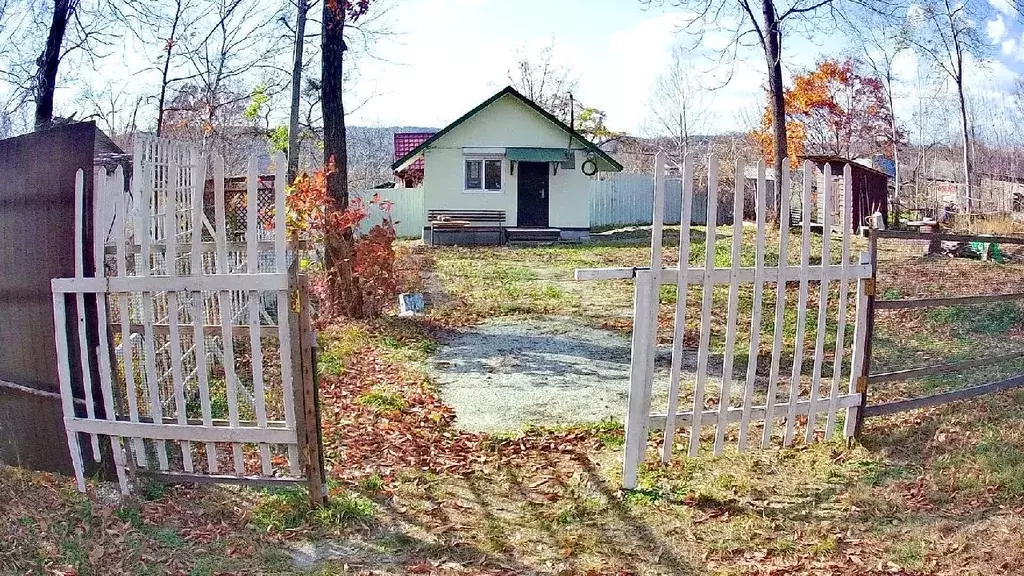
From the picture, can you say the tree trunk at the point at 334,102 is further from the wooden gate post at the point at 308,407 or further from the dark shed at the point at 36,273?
the wooden gate post at the point at 308,407

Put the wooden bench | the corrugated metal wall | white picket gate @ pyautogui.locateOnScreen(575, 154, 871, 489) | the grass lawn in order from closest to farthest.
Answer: the grass lawn < the corrugated metal wall < white picket gate @ pyautogui.locateOnScreen(575, 154, 871, 489) < the wooden bench

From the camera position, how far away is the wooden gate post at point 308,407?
14.6 feet

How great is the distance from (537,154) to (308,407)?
Result: 73.6ft

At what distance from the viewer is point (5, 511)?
4.26 meters

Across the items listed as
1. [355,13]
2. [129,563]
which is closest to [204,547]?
[129,563]

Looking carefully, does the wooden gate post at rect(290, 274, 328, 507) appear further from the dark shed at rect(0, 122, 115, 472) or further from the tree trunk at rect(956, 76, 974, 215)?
the tree trunk at rect(956, 76, 974, 215)

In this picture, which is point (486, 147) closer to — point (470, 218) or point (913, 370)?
point (470, 218)

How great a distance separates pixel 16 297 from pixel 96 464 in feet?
3.51

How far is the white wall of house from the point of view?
26719 millimetres

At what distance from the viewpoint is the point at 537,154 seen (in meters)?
26.3

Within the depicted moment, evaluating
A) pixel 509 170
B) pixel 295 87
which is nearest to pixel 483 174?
pixel 509 170

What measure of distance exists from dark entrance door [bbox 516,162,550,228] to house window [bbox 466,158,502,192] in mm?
751

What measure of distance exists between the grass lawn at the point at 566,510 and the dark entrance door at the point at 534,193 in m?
20.3

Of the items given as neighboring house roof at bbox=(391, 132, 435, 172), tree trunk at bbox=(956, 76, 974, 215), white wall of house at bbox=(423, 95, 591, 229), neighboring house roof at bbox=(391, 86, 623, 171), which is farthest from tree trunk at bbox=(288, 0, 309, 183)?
tree trunk at bbox=(956, 76, 974, 215)
